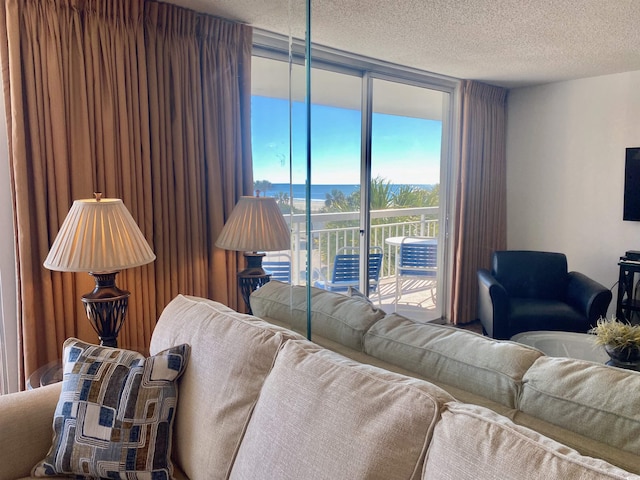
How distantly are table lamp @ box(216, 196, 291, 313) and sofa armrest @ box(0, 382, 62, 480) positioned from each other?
41.7 inches

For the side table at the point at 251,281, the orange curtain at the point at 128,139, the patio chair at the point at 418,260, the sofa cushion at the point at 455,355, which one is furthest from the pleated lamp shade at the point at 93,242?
the patio chair at the point at 418,260

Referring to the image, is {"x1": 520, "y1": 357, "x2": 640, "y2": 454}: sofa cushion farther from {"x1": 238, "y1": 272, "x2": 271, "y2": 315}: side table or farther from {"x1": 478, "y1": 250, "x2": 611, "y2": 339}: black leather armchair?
{"x1": 238, "y1": 272, "x2": 271, "y2": 315}: side table

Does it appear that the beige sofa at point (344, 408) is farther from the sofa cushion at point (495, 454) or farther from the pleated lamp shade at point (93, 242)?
the pleated lamp shade at point (93, 242)

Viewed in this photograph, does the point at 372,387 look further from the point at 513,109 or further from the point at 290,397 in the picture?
the point at 513,109

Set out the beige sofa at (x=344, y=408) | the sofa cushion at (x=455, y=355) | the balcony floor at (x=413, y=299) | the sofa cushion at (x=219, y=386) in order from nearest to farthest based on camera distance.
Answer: the beige sofa at (x=344, y=408)
the sofa cushion at (x=455, y=355)
the sofa cushion at (x=219, y=386)
the balcony floor at (x=413, y=299)

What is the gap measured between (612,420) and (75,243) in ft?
5.73

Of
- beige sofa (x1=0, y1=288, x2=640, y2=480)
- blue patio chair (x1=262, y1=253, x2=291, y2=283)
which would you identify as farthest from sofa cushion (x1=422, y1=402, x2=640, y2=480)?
blue patio chair (x1=262, y1=253, x2=291, y2=283)

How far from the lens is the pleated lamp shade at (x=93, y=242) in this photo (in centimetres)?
170

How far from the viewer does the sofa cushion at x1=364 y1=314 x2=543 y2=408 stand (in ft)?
3.44

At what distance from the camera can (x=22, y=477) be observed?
1376 mm

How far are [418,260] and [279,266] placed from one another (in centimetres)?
78

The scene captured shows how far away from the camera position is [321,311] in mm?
1711

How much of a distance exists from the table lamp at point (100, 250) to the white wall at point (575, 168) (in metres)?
1.49

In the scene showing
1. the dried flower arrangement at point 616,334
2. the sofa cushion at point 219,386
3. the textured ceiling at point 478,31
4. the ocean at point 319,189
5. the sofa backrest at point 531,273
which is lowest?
Answer: the sofa cushion at point 219,386
